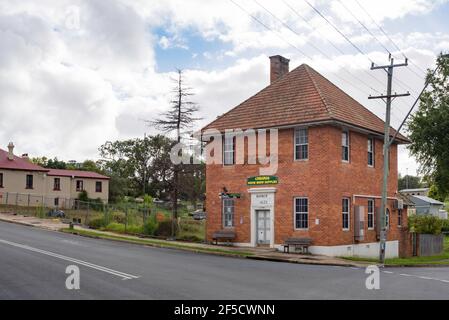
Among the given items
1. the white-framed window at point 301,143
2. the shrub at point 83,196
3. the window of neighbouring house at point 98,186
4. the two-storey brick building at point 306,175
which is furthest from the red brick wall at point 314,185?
the window of neighbouring house at point 98,186

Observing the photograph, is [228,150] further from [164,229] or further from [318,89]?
[164,229]

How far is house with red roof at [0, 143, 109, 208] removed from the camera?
53.6 meters

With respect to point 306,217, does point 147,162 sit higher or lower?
higher

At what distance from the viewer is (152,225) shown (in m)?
33.7

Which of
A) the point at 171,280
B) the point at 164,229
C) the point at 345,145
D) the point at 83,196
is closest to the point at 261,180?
the point at 345,145

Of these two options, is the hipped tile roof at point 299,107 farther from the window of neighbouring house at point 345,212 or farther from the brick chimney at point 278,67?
the window of neighbouring house at point 345,212

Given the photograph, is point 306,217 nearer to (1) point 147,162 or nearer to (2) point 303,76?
(2) point 303,76

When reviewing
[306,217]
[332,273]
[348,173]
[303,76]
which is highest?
[303,76]

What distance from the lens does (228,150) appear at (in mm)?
31344
